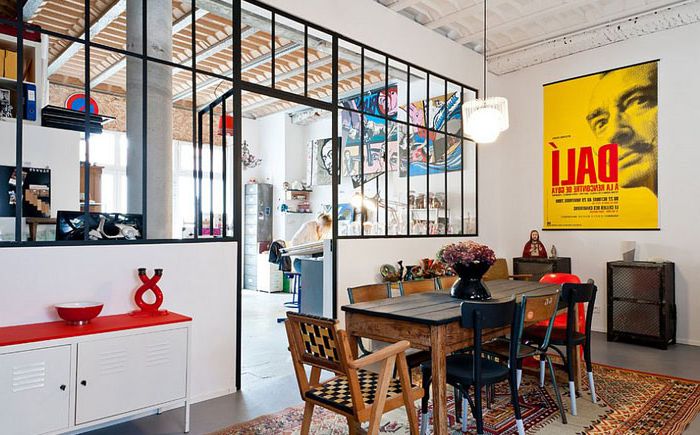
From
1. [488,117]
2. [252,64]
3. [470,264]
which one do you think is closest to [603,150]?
[488,117]

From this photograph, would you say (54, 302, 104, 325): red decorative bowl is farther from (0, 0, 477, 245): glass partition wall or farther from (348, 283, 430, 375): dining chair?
(348, 283, 430, 375): dining chair

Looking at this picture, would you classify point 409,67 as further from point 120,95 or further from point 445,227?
point 120,95

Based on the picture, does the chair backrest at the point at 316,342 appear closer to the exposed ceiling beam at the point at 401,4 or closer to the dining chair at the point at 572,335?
the dining chair at the point at 572,335

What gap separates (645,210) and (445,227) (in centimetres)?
239

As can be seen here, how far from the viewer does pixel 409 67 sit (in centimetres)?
591

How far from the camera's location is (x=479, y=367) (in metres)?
2.83

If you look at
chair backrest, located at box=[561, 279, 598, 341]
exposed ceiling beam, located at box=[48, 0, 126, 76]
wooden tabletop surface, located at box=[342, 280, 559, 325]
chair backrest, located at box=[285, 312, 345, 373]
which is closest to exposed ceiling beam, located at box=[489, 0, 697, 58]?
wooden tabletop surface, located at box=[342, 280, 559, 325]

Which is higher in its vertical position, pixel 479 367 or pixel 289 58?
pixel 289 58

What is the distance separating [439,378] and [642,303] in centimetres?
396

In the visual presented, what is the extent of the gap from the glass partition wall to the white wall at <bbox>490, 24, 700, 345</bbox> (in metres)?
0.85

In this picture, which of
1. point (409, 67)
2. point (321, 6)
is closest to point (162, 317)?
point (321, 6)

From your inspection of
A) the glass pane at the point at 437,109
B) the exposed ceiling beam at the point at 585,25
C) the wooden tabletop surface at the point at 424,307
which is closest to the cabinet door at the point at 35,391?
the wooden tabletop surface at the point at 424,307

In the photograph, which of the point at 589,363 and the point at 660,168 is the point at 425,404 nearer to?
the point at 589,363

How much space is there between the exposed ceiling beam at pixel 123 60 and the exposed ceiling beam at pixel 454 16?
2763mm
